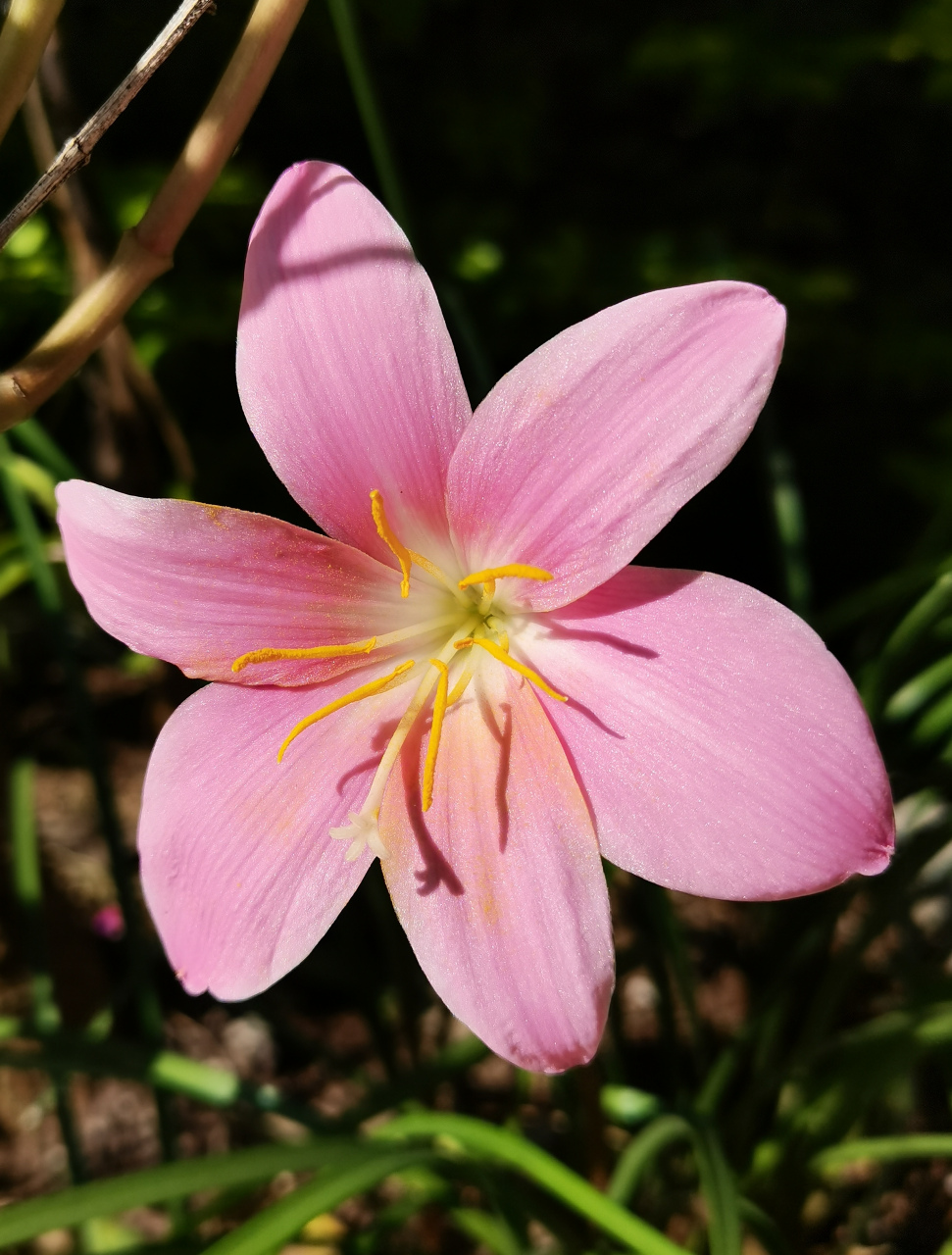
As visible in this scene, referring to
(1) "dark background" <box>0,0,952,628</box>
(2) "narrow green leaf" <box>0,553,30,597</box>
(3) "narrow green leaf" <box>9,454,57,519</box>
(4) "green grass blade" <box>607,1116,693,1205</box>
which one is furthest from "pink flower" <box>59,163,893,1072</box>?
(1) "dark background" <box>0,0,952,628</box>

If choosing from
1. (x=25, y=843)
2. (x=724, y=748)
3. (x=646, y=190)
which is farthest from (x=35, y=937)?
(x=646, y=190)

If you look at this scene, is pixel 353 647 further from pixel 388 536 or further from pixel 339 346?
pixel 339 346

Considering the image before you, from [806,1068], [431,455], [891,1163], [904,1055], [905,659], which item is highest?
[431,455]

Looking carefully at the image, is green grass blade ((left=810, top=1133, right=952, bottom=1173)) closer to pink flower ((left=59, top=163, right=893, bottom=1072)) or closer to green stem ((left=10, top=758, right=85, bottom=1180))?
pink flower ((left=59, top=163, right=893, bottom=1072))

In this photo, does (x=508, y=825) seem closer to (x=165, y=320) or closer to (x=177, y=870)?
(x=177, y=870)

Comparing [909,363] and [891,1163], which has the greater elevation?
[909,363]

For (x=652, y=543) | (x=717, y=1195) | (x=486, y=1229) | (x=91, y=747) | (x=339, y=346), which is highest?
(x=339, y=346)

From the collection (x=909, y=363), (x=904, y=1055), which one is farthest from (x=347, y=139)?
(x=904, y=1055)

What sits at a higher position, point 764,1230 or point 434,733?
point 434,733
